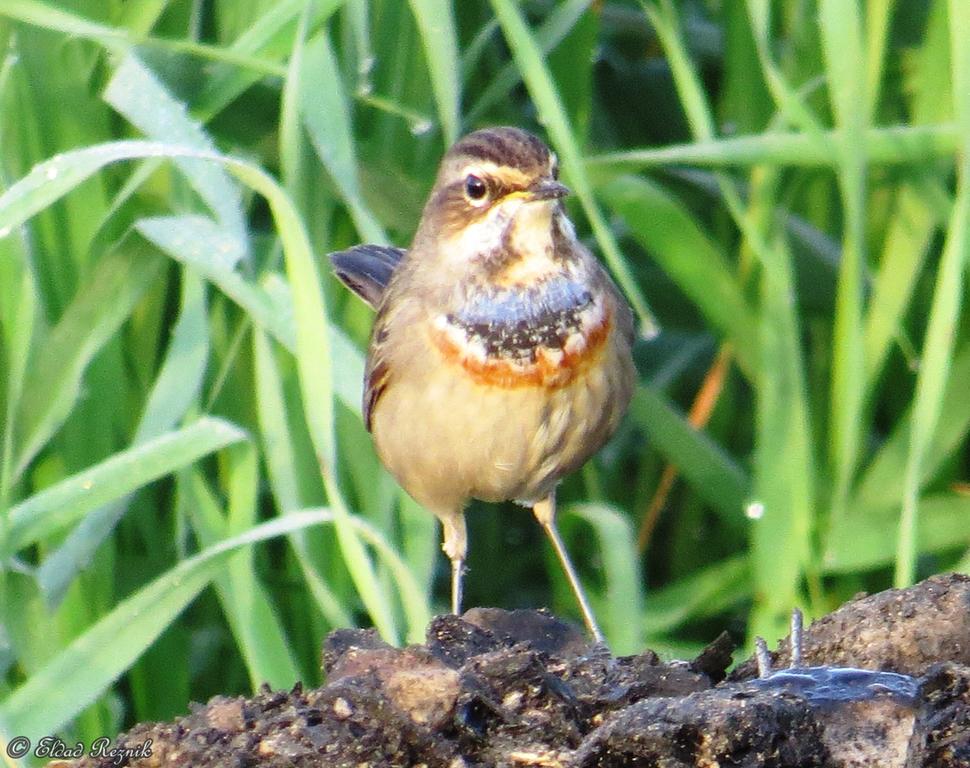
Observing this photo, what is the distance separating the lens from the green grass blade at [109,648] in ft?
9.39

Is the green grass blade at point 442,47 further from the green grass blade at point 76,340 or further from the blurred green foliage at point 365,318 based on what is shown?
the green grass blade at point 76,340

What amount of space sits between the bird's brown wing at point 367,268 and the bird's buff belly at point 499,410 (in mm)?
320

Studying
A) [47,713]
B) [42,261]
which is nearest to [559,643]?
[47,713]

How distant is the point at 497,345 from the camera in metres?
3.37

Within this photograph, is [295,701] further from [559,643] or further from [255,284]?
[255,284]

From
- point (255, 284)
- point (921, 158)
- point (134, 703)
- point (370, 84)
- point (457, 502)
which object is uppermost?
point (370, 84)

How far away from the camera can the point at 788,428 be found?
12.5 ft

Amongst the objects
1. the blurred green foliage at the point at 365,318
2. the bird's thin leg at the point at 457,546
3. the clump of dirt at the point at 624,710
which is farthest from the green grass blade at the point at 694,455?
A: the clump of dirt at the point at 624,710

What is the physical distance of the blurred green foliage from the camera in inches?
123

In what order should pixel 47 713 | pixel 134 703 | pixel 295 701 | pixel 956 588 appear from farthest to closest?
pixel 134 703
pixel 47 713
pixel 956 588
pixel 295 701

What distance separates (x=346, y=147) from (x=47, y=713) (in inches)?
48.0

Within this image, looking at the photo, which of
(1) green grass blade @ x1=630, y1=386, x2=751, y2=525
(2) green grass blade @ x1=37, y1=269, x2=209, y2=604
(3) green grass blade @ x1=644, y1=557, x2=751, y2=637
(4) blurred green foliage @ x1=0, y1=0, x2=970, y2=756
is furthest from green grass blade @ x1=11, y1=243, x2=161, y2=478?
(3) green grass blade @ x1=644, y1=557, x2=751, y2=637
